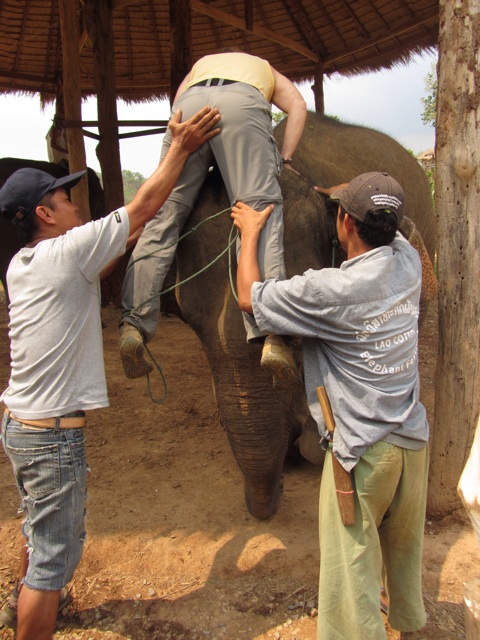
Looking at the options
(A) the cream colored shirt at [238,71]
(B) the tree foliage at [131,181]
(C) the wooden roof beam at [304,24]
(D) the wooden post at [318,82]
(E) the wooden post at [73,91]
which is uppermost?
(B) the tree foliage at [131,181]

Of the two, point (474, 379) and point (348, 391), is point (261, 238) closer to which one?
point (348, 391)

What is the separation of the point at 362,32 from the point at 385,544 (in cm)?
940

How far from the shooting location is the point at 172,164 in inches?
100

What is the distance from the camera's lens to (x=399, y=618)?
2.34 meters

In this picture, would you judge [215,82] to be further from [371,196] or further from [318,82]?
[318,82]

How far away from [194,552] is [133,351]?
141cm

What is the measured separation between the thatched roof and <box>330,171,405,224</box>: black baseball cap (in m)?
6.94

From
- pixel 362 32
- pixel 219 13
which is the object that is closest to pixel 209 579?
pixel 219 13

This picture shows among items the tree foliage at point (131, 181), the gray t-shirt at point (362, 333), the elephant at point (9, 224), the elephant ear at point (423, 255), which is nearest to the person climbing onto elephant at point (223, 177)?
the gray t-shirt at point (362, 333)

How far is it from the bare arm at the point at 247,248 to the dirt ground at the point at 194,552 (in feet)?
5.03

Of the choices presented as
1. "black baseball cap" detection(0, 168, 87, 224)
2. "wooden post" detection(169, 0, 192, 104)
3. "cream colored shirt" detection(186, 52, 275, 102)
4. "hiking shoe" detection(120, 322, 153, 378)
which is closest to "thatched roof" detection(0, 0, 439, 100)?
"wooden post" detection(169, 0, 192, 104)

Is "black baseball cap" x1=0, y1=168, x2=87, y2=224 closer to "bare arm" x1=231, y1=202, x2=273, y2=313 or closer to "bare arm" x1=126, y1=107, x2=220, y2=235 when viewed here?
"bare arm" x1=126, y1=107, x2=220, y2=235

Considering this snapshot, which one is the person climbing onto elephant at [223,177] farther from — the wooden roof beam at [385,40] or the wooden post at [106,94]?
the wooden roof beam at [385,40]

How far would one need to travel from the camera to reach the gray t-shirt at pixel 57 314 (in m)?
2.26
